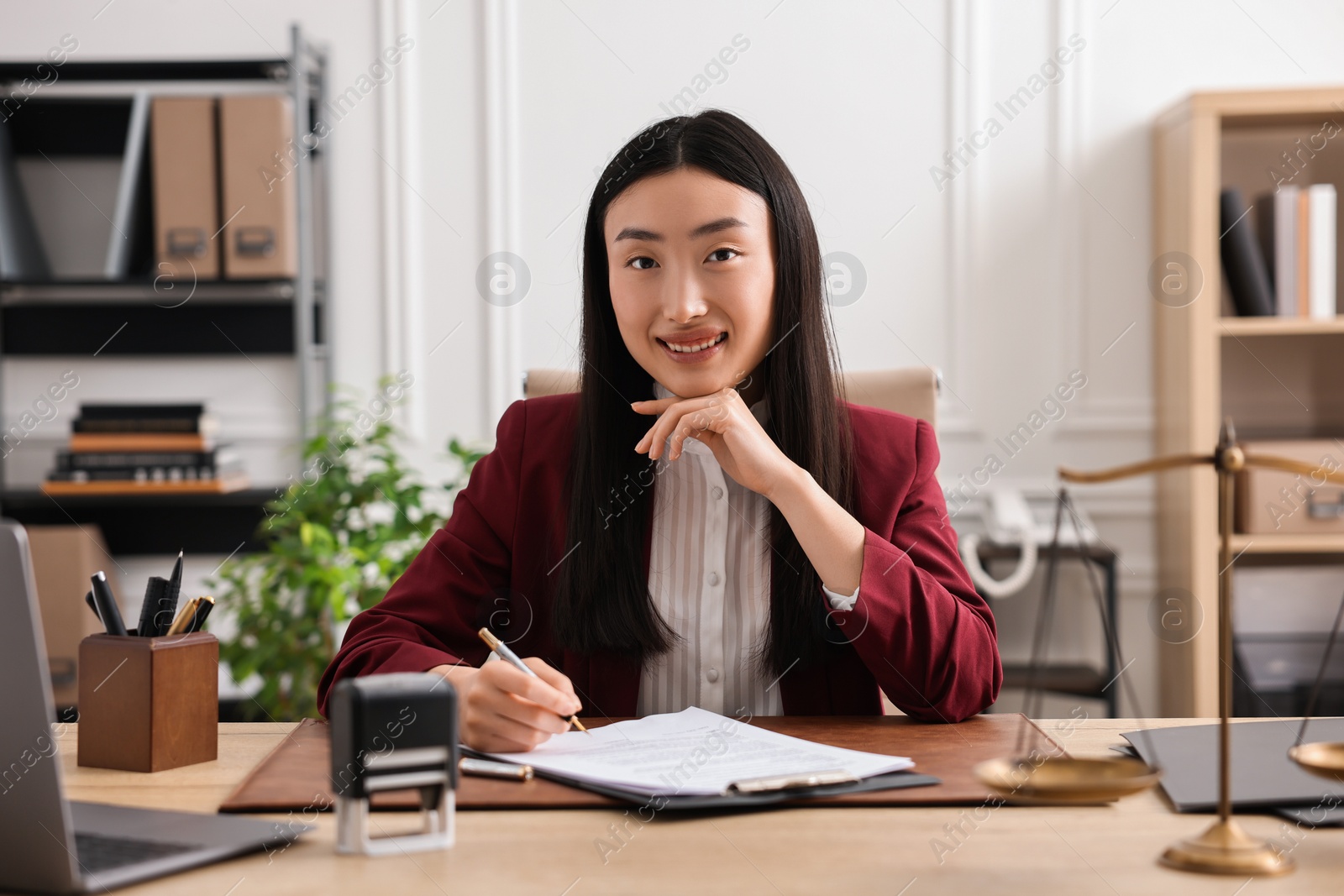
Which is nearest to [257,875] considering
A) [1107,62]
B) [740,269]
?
[740,269]

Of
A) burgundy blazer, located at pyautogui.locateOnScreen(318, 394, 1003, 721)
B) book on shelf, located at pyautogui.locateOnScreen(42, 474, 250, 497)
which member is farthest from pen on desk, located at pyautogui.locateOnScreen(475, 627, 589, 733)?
book on shelf, located at pyautogui.locateOnScreen(42, 474, 250, 497)

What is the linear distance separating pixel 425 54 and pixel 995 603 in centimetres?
203

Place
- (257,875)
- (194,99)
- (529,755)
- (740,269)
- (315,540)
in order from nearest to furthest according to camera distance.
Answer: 1. (257,875)
2. (529,755)
3. (740,269)
4. (315,540)
5. (194,99)

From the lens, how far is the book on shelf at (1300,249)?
2.54 metres

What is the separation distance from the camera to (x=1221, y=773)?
0.72 meters

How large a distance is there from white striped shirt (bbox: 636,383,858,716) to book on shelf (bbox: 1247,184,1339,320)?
5.84ft

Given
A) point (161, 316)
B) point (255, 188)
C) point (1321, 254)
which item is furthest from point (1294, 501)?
point (161, 316)

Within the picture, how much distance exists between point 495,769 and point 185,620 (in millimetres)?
320

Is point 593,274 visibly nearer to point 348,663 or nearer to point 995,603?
point 348,663

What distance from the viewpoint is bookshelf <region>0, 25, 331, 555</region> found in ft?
9.39

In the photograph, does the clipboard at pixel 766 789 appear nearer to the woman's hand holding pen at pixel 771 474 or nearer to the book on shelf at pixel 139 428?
the woman's hand holding pen at pixel 771 474

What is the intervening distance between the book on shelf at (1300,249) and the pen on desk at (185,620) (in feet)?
7.89

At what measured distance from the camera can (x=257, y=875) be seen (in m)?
0.72

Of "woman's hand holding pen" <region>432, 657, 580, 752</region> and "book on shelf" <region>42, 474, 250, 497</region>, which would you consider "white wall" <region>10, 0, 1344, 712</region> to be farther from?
"woman's hand holding pen" <region>432, 657, 580, 752</region>
